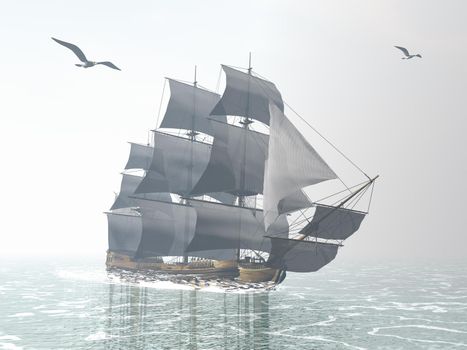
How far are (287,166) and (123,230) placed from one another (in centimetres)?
3684

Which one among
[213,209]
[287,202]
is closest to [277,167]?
[287,202]

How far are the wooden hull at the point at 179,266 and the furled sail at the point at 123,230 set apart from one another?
56.0 inches

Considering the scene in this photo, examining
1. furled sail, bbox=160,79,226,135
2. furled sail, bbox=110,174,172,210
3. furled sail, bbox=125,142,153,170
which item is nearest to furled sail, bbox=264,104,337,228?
furled sail, bbox=160,79,226,135

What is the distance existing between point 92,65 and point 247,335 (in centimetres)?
2005

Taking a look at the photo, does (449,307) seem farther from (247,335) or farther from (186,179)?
(186,179)

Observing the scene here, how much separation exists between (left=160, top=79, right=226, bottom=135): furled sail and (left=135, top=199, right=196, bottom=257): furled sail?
1058cm

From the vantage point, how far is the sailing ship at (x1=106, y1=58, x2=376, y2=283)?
161 ft

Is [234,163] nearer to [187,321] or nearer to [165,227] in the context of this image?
[165,227]

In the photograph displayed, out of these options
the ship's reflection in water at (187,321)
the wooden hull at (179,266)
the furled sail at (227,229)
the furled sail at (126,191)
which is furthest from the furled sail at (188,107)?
the ship's reflection in water at (187,321)

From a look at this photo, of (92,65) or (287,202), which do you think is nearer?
(92,65)

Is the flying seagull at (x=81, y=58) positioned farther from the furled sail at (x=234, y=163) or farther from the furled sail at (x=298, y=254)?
the furled sail at (x=298, y=254)

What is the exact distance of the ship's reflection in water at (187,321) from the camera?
104 feet

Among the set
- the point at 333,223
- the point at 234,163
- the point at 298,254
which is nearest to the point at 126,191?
the point at 234,163

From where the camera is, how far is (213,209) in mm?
56406
